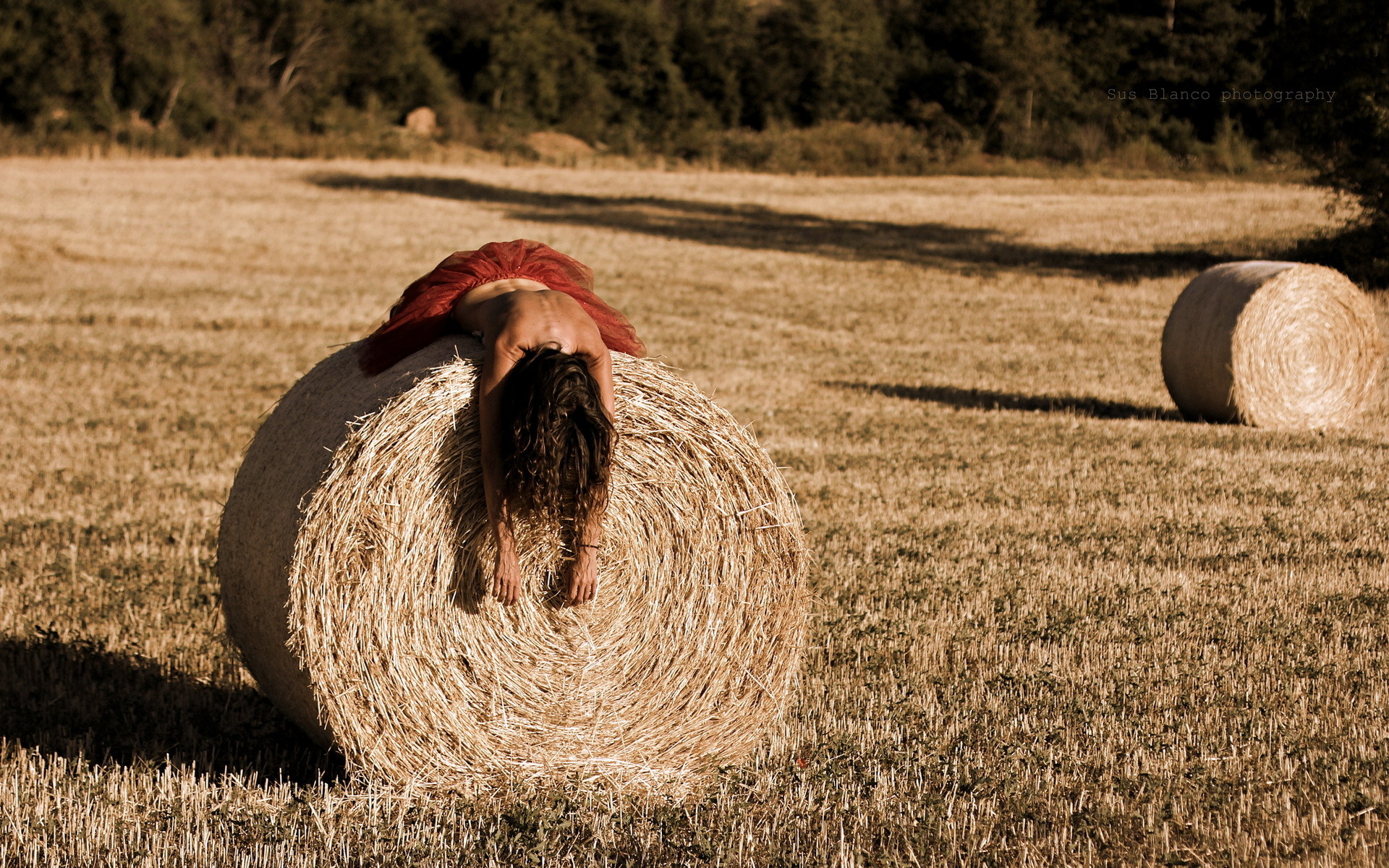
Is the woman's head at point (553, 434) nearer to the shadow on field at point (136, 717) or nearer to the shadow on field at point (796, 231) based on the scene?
the shadow on field at point (136, 717)

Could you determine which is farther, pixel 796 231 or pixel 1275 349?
pixel 796 231

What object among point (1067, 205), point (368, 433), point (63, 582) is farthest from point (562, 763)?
point (1067, 205)

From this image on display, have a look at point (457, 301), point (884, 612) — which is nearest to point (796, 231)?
point (884, 612)

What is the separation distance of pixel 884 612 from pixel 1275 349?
7.02 meters

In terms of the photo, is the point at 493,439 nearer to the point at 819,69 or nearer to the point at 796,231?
the point at 796,231

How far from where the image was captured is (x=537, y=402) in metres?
4.67

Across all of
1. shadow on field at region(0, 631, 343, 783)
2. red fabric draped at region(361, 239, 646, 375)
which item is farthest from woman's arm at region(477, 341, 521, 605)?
shadow on field at region(0, 631, 343, 783)

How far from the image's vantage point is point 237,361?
610 inches

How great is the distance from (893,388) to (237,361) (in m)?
7.51

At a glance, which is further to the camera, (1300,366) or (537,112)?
(537,112)

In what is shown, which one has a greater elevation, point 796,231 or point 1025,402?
point 796,231

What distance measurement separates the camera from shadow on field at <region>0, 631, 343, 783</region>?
5.38 metres

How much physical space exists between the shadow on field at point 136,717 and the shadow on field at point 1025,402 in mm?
8822

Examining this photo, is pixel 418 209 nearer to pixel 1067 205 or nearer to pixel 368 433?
pixel 1067 205
